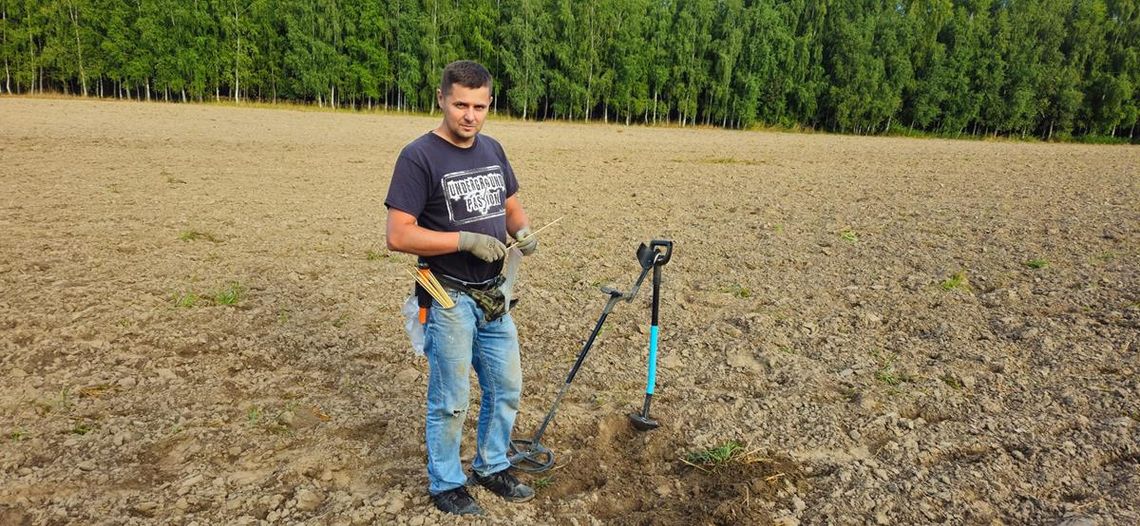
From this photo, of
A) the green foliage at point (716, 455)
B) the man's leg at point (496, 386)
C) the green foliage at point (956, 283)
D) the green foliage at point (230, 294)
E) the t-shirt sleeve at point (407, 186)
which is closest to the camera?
the t-shirt sleeve at point (407, 186)

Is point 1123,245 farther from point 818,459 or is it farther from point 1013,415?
point 818,459

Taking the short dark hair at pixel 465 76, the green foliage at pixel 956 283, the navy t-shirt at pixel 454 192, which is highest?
the short dark hair at pixel 465 76

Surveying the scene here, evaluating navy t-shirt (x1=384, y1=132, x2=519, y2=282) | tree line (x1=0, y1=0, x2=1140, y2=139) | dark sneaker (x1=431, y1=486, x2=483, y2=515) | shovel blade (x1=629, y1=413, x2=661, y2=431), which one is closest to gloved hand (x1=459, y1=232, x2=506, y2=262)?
navy t-shirt (x1=384, y1=132, x2=519, y2=282)

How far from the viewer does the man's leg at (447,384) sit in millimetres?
3365

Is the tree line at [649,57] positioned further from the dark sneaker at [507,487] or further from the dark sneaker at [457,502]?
the dark sneaker at [457,502]

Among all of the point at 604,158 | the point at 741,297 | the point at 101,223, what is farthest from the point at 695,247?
the point at 604,158

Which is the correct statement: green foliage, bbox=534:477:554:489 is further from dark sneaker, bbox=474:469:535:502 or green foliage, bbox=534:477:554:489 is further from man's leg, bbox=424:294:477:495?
man's leg, bbox=424:294:477:495

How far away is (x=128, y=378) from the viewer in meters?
5.20

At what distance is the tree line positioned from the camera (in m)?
49.2

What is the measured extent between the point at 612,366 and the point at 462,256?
2.72 metres

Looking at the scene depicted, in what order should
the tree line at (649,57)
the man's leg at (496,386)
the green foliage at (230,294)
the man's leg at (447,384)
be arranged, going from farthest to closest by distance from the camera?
the tree line at (649,57) → the green foliage at (230,294) → the man's leg at (496,386) → the man's leg at (447,384)

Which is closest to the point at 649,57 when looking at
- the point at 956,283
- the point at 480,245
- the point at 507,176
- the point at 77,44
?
the point at 77,44

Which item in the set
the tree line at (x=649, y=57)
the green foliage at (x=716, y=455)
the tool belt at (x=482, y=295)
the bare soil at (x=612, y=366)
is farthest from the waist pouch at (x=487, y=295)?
the tree line at (x=649, y=57)

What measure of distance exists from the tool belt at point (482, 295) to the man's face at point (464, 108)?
731mm
